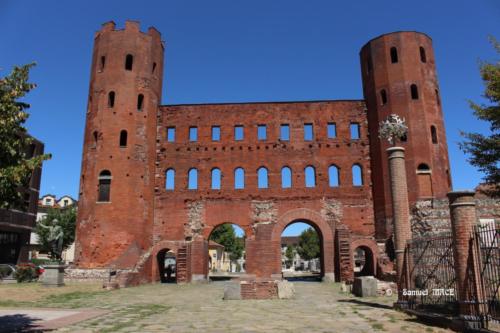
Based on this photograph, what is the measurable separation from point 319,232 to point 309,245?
36.1 metres

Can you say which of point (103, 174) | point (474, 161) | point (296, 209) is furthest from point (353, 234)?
point (103, 174)

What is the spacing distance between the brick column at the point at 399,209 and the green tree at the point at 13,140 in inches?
390

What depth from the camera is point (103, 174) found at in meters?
25.9

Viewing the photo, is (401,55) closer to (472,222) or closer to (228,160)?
(228,160)

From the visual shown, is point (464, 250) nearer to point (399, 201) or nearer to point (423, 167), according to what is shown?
point (399, 201)

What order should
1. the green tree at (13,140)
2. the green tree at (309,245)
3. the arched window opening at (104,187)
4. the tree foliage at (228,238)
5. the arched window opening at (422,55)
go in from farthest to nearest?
the tree foliage at (228,238)
the green tree at (309,245)
the arched window opening at (422,55)
the arched window opening at (104,187)
the green tree at (13,140)

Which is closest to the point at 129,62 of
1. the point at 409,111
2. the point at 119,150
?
the point at 119,150

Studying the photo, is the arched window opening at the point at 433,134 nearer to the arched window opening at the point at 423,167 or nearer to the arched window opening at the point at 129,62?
the arched window opening at the point at 423,167

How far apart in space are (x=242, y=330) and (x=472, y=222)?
219 inches

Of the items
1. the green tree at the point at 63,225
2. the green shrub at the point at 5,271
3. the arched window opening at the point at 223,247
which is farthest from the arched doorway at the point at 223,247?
the green shrub at the point at 5,271

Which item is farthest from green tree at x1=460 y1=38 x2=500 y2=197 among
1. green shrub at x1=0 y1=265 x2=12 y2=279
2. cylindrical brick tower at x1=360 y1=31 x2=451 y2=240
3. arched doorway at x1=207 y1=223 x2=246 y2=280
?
arched doorway at x1=207 y1=223 x2=246 y2=280

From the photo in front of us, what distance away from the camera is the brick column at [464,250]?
347 inches

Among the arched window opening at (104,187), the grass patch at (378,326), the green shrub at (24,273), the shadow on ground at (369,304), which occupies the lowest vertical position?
the grass patch at (378,326)

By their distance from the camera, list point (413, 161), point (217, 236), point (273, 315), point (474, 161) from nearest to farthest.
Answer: point (273, 315) < point (474, 161) < point (413, 161) < point (217, 236)
